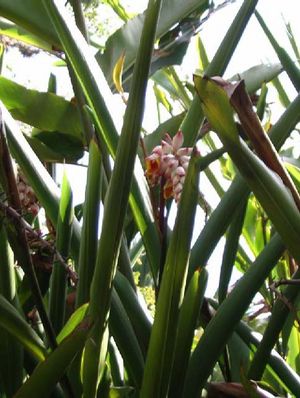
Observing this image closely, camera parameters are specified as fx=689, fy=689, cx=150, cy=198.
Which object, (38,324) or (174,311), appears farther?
(38,324)

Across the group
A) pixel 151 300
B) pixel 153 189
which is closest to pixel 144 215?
pixel 153 189

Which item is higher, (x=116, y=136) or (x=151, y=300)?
(x=116, y=136)

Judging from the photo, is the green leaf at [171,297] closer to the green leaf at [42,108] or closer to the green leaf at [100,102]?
the green leaf at [100,102]

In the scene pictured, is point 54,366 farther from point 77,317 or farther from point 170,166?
point 170,166

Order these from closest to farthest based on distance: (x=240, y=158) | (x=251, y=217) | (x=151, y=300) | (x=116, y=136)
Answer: (x=240, y=158)
(x=116, y=136)
(x=251, y=217)
(x=151, y=300)

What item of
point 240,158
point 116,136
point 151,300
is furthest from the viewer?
point 151,300

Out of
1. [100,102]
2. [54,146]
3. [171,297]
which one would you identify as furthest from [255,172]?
[54,146]

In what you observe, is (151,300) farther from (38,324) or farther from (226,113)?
(226,113)
